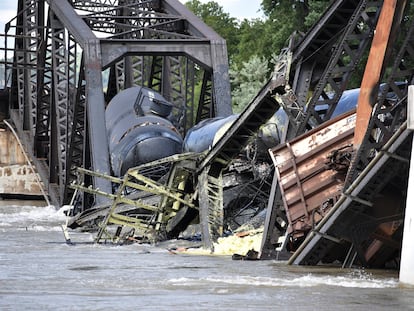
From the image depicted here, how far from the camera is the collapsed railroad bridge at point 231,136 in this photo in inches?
778

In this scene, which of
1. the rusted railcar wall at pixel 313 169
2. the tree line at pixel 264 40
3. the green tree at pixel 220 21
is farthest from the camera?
the green tree at pixel 220 21

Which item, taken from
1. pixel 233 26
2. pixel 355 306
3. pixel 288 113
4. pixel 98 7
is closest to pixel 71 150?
pixel 98 7

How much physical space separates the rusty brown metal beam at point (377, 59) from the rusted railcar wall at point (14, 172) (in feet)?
103

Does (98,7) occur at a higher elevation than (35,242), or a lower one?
higher

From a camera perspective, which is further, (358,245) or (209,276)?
(358,245)

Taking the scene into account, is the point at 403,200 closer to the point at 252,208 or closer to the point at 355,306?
the point at 355,306

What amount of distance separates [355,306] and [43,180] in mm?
35128

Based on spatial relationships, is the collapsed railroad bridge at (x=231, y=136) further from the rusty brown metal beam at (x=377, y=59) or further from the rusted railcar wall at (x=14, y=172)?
the rusted railcar wall at (x=14, y=172)

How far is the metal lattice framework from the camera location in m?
38.0

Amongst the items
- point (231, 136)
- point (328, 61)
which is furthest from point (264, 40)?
point (328, 61)

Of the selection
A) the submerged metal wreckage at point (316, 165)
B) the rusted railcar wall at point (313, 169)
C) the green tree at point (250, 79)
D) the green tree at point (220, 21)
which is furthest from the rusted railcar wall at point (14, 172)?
the green tree at point (220, 21)

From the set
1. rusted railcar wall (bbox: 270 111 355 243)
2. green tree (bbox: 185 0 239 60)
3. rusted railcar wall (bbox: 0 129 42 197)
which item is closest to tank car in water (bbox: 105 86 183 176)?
rusted railcar wall (bbox: 0 129 42 197)

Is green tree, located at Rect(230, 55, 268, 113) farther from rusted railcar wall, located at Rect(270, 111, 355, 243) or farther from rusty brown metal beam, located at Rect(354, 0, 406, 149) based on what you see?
rusty brown metal beam, located at Rect(354, 0, 406, 149)

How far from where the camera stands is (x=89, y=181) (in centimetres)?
3959
